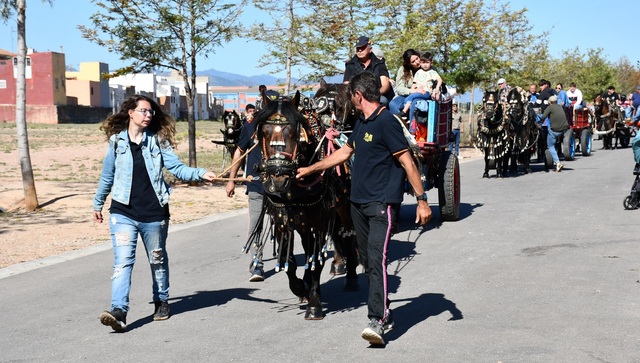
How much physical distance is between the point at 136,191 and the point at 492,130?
1346 cm

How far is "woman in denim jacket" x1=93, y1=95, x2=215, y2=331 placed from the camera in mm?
7527

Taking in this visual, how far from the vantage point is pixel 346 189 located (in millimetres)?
8445

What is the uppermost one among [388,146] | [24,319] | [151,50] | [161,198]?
[151,50]

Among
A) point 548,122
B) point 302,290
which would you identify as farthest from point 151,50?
point 302,290

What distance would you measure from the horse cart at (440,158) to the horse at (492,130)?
596 cm

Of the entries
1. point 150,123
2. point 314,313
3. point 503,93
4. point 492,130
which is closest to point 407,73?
point 150,123

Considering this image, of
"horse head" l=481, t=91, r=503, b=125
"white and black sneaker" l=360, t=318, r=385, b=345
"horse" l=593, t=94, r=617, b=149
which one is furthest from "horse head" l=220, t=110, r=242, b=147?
"horse" l=593, t=94, r=617, b=149

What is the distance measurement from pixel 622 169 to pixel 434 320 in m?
16.1

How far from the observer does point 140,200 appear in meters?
7.57

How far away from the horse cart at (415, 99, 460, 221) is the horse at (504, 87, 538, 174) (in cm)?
673

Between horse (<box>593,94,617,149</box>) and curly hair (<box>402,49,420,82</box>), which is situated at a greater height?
curly hair (<box>402,49,420,82</box>)

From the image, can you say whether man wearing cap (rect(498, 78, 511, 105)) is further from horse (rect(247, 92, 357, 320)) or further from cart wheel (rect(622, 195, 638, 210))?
horse (rect(247, 92, 357, 320))

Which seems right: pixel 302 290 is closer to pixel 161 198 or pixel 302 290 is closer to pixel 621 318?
pixel 161 198

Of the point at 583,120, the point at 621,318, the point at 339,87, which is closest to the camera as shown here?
the point at 621,318
